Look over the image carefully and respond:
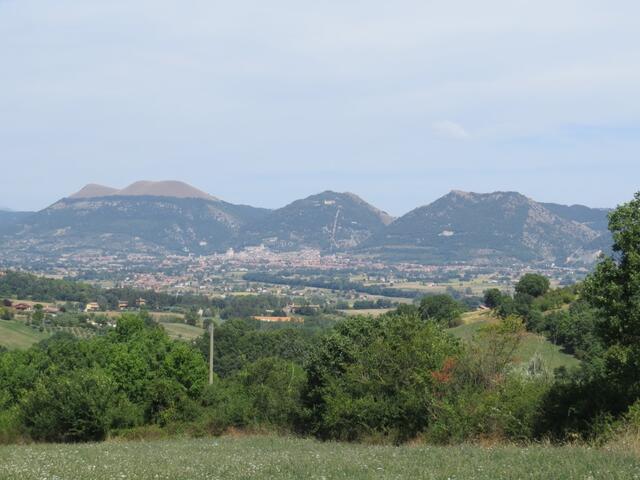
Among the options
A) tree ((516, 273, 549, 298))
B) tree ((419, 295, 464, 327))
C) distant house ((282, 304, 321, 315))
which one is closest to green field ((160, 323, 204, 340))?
tree ((419, 295, 464, 327))

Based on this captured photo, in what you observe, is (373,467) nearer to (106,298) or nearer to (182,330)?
(182,330)

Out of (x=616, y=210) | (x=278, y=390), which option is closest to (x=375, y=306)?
(x=278, y=390)

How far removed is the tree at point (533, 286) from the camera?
317 ft

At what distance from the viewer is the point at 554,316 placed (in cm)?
7250

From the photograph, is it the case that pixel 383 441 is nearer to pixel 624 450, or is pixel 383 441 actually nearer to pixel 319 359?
pixel 319 359

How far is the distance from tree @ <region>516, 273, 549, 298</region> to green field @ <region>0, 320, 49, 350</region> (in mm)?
57251

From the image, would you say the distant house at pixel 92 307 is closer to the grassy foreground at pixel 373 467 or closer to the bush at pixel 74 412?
the bush at pixel 74 412

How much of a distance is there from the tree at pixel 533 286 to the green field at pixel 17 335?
57251 millimetres

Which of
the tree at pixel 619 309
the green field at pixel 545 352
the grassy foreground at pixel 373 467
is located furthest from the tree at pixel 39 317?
the grassy foreground at pixel 373 467

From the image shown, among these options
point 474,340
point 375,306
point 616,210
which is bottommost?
point 375,306

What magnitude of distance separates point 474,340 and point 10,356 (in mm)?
33689

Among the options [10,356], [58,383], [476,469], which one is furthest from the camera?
[10,356]

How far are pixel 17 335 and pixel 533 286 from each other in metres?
61.7

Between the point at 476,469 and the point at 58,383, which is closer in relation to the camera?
the point at 476,469
